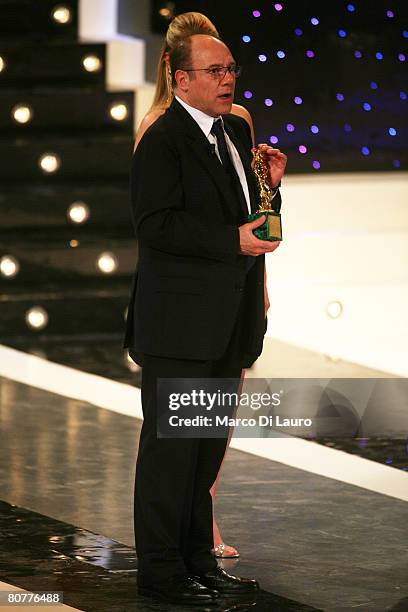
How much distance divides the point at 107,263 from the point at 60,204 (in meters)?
0.35

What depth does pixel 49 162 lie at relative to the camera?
6621 mm

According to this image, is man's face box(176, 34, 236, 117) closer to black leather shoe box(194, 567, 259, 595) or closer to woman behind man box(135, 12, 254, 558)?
woman behind man box(135, 12, 254, 558)

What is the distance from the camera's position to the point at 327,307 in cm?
623

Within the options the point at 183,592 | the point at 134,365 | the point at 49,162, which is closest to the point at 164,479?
the point at 183,592

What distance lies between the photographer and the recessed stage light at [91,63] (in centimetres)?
677

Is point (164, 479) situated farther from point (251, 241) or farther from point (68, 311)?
point (68, 311)

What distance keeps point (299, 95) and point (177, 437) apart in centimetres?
344

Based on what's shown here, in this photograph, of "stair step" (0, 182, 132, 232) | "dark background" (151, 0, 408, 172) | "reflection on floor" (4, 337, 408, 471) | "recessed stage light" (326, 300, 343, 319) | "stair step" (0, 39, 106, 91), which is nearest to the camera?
"reflection on floor" (4, 337, 408, 471)

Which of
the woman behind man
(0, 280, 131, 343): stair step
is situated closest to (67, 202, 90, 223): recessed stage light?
(0, 280, 131, 343): stair step

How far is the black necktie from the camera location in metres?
3.03

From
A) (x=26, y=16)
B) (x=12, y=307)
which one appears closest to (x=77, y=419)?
(x=12, y=307)

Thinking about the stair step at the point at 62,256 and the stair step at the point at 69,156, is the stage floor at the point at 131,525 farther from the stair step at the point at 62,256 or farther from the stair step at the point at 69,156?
the stair step at the point at 69,156

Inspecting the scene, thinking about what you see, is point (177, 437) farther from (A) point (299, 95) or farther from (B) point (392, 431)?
(A) point (299, 95)

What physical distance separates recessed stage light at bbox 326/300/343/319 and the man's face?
129 inches
